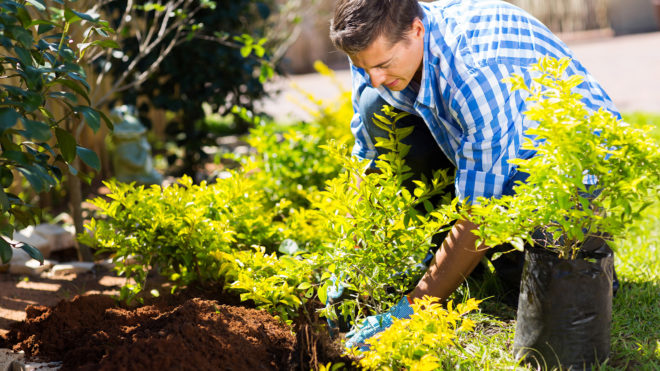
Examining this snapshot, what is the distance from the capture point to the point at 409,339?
1.74 meters

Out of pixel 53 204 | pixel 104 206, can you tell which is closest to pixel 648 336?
pixel 104 206

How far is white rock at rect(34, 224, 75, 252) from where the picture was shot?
10.7ft

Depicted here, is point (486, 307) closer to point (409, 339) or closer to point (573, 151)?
point (409, 339)

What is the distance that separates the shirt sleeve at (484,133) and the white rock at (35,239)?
2145 millimetres

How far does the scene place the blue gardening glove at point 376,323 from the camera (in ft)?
6.62

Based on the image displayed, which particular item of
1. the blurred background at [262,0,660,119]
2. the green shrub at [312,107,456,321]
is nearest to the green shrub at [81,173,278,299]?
the green shrub at [312,107,456,321]

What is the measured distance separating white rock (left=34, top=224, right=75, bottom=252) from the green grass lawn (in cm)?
209

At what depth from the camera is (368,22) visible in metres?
1.95

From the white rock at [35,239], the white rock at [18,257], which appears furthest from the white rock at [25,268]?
the white rock at [35,239]

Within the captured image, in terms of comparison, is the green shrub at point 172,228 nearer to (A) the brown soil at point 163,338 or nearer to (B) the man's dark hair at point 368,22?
(A) the brown soil at point 163,338

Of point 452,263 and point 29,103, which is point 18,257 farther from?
A: point 452,263

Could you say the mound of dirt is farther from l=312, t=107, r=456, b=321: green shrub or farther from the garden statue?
the garden statue

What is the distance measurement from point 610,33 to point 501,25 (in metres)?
12.3

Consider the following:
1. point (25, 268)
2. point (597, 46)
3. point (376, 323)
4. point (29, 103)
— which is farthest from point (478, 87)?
point (597, 46)
